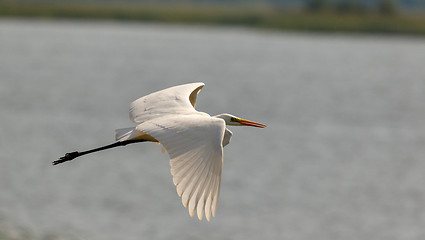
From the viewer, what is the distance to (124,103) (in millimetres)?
22375

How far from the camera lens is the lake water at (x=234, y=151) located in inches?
473

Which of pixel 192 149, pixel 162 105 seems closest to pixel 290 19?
pixel 162 105

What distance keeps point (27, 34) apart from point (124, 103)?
2458cm

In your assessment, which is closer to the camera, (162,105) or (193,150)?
(193,150)

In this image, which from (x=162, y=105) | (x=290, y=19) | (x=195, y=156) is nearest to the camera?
(x=195, y=156)

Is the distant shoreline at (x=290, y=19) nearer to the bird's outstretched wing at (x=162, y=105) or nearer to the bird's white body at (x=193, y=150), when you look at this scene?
the bird's outstretched wing at (x=162, y=105)

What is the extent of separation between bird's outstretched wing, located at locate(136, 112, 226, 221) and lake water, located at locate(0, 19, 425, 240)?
6.32 meters

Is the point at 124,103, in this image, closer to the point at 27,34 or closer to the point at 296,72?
the point at 296,72

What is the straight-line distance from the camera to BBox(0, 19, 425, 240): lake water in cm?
1201

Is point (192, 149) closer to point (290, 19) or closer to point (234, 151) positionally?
point (234, 151)

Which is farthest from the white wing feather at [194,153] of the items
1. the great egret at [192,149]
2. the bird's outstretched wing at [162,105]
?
the bird's outstretched wing at [162,105]

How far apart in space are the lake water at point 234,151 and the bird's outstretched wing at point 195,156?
6.32m

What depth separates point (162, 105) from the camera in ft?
18.9

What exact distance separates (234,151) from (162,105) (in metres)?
11.1
